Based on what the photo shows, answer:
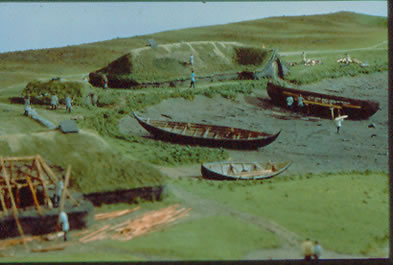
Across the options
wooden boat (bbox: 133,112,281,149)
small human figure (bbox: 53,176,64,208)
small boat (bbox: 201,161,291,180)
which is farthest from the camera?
wooden boat (bbox: 133,112,281,149)

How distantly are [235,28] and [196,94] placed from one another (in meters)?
3.93

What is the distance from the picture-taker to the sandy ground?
2102cm

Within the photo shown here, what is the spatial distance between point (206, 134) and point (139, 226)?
347 inches

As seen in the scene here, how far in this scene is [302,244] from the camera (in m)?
14.5

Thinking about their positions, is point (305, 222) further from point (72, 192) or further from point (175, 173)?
point (72, 192)

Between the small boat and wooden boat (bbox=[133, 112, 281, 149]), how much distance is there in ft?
7.12

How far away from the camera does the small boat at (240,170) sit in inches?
739

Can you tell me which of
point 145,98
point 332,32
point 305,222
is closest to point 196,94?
point 145,98

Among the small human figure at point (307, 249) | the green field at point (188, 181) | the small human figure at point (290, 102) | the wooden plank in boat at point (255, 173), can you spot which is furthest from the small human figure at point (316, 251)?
the small human figure at point (290, 102)

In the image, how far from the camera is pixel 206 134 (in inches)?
920

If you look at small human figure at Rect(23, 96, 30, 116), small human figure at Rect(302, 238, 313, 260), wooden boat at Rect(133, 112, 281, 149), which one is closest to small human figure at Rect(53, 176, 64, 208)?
small human figure at Rect(23, 96, 30, 116)

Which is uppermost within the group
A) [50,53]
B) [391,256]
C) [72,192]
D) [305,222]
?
[50,53]

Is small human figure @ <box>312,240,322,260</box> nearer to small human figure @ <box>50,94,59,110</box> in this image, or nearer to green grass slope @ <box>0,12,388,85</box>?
green grass slope @ <box>0,12,388,85</box>

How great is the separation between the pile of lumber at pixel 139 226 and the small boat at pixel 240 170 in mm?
3107
